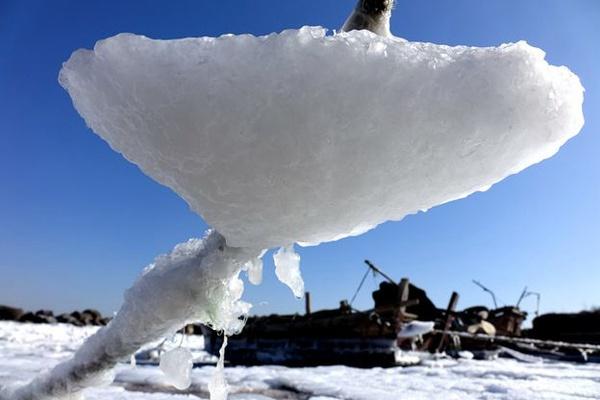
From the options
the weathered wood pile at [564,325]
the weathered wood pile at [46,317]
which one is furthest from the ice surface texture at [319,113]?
the weathered wood pile at [46,317]

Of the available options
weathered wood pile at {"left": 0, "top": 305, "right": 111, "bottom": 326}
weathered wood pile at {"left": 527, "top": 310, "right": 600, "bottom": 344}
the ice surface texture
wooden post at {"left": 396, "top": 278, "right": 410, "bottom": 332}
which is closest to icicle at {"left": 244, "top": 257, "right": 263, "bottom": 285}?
the ice surface texture

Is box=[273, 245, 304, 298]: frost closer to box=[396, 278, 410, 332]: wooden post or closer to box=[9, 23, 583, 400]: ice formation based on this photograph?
box=[9, 23, 583, 400]: ice formation

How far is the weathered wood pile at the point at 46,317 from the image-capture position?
2609 centimetres

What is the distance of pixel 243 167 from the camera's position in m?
1.26

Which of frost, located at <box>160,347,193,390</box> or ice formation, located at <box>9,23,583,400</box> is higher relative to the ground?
ice formation, located at <box>9,23,583,400</box>

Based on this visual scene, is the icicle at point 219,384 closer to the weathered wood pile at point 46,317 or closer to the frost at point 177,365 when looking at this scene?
Answer: the frost at point 177,365

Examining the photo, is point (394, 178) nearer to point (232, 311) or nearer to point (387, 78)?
point (387, 78)

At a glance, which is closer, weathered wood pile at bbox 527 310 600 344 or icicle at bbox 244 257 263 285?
icicle at bbox 244 257 263 285

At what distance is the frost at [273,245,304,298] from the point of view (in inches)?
69.7

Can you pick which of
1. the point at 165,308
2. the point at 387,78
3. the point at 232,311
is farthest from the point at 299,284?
the point at 387,78

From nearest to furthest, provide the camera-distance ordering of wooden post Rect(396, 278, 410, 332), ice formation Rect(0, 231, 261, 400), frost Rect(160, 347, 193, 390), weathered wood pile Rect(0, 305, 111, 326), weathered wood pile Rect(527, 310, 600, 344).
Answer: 1. ice formation Rect(0, 231, 261, 400)
2. frost Rect(160, 347, 193, 390)
3. wooden post Rect(396, 278, 410, 332)
4. weathered wood pile Rect(527, 310, 600, 344)
5. weathered wood pile Rect(0, 305, 111, 326)

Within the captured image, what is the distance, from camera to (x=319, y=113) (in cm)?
111

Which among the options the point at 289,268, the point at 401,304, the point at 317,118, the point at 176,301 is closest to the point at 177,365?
the point at 176,301

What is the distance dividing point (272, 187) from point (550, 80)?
79 cm
